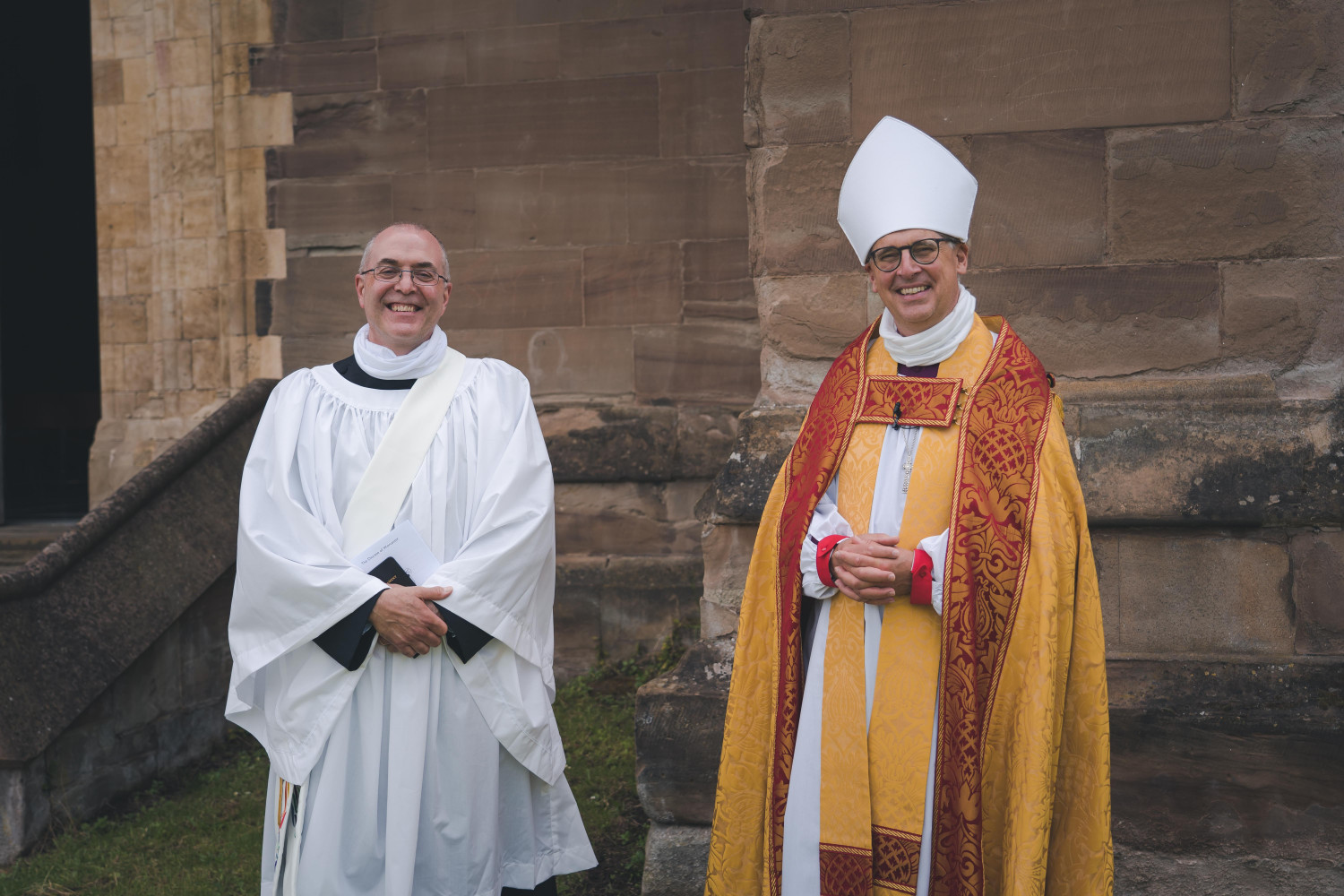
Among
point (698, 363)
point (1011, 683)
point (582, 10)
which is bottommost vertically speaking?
point (1011, 683)

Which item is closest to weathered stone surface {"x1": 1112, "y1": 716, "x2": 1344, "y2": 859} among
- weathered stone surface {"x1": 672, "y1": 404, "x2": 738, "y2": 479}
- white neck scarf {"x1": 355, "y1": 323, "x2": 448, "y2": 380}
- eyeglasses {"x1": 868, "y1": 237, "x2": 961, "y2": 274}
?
eyeglasses {"x1": 868, "y1": 237, "x2": 961, "y2": 274}

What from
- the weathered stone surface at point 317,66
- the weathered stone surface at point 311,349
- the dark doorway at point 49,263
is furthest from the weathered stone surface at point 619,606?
the dark doorway at point 49,263

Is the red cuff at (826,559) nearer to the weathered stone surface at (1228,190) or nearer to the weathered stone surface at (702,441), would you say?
the weathered stone surface at (1228,190)

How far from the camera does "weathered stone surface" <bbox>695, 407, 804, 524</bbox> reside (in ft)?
10.8

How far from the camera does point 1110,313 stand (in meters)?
3.29

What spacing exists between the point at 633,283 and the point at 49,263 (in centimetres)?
846

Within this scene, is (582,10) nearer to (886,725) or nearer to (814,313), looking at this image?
(814,313)

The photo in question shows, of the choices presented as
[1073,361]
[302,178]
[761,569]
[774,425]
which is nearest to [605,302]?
[302,178]

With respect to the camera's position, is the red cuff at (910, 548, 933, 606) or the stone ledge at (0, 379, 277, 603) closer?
the red cuff at (910, 548, 933, 606)

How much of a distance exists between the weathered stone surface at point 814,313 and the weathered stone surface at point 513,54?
9.82 feet

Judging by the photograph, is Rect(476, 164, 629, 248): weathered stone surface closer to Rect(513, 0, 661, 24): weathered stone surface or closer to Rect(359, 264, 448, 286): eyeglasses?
Rect(513, 0, 661, 24): weathered stone surface

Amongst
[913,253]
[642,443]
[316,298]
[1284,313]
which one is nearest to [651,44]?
[642,443]

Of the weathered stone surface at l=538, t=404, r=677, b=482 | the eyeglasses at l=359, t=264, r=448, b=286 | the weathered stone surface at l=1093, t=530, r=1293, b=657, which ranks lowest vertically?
the weathered stone surface at l=1093, t=530, r=1293, b=657

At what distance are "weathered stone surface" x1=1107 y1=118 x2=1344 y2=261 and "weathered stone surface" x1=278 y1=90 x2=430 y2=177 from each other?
401 cm
